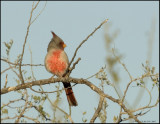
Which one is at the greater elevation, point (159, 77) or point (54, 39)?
point (54, 39)

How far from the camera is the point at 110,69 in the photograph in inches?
126

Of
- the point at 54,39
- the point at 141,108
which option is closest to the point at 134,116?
the point at 141,108

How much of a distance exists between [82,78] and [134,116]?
1482 mm

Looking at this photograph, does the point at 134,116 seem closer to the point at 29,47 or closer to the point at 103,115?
the point at 103,115

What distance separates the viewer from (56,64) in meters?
6.37

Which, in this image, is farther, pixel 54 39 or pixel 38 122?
pixel 54 39

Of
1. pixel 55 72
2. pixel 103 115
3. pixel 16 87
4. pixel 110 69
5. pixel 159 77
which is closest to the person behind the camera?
pixel 110 69

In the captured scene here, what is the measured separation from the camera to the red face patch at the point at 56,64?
20.9ft

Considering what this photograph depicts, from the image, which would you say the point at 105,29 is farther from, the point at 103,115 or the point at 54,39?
the point at 54,39

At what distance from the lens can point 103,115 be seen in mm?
4766

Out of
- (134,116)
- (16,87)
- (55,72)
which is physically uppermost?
(55,72)

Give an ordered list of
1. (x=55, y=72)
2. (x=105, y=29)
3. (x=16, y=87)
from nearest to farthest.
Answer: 1. (x=105, y=29)
2. (x=16, y=87)
3. (x=55, y=72)

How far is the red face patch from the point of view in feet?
20.9

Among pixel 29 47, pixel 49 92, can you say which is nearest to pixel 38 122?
pixel 49 92
